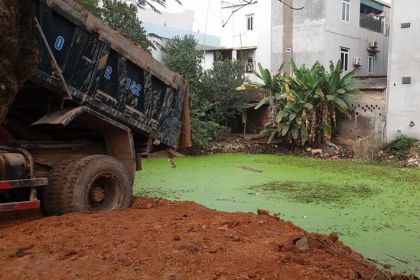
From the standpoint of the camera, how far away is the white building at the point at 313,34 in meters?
20.2

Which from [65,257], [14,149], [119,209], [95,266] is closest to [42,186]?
[14,149]

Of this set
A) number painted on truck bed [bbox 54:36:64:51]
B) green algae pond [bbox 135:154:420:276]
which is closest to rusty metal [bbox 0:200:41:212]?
number painted on truck bed [bbox 54:36:64:51]

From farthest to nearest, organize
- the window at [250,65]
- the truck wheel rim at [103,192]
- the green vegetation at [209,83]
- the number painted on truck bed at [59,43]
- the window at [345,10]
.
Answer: the window at [250,65], the window at [345,10], the green vegetation at [209,83], the truck wheel rim at [103,192], the number painted on truck bed at [59,43]

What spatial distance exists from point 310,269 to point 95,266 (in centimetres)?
137

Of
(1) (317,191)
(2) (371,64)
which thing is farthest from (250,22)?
(1) (317,191)

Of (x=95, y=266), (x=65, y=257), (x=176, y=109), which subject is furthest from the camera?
(x=176, y=109)

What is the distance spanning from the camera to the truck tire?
4.67 m

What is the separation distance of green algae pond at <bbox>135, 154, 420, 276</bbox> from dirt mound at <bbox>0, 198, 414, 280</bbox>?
3.72 ft

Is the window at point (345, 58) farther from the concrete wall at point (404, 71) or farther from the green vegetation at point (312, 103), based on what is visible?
the concrete wall at point (404, 71)

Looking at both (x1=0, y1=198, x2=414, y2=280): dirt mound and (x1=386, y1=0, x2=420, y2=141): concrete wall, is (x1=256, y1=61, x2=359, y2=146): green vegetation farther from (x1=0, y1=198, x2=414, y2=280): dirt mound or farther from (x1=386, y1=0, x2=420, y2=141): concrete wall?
(x1=0, y1=198, x2=414, y2=280): dirt mound

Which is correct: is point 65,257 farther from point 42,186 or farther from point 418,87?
point 418,87

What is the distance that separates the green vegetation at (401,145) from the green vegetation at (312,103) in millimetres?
1835

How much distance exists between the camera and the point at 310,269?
3.16m

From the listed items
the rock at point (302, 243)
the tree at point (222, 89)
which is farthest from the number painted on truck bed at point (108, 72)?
the tree at point (222, 89)
